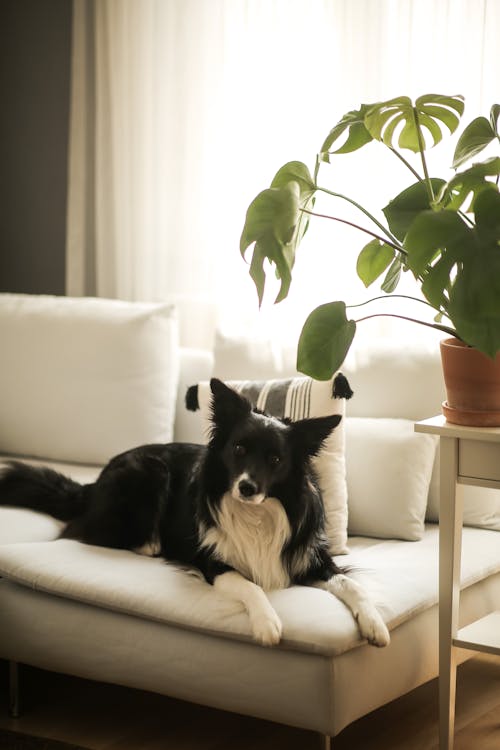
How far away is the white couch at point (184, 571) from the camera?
2.31 metres

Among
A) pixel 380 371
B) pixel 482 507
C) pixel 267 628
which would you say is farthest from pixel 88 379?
pixel 267 628

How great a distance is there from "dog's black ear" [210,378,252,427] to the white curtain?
1166mm

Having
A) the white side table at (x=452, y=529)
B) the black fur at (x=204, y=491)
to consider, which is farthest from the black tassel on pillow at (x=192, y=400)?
the white side table at (x=452, y=529)

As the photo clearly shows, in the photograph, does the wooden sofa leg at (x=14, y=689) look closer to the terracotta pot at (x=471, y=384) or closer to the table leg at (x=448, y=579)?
the table leg at (x=448, y=579)

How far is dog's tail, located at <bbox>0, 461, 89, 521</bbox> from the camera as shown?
3.00m

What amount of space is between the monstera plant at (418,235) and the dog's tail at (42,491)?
3.41ft

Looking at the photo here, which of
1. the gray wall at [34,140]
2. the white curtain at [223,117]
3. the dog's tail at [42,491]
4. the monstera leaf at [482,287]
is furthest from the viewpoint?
the gray wall at [34,140]

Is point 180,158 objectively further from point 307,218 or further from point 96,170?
point 307,218

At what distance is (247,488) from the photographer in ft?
7.79

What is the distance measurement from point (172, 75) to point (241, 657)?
2377mm

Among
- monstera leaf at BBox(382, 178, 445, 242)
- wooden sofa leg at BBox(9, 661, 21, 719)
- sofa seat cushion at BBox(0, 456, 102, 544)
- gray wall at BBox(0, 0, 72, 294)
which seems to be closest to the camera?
monstera leaf at BBox(382, 178, 445, 242)

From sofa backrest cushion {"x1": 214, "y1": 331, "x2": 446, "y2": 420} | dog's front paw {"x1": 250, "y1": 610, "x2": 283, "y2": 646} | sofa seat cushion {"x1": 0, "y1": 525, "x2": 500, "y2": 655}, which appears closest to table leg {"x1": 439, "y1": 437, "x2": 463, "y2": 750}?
sofa seat cushion {"x1": 0, "y1": 525, "x2": 500, "y2": 655}

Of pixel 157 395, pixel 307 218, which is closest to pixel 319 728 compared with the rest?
pixel 307 218

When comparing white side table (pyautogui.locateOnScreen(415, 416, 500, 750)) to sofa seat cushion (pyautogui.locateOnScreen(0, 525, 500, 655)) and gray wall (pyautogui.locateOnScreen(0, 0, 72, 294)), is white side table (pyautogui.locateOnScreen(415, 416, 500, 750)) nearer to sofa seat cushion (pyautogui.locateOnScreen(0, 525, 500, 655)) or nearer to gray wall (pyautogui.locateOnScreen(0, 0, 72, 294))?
sofa seat cushion (pyautogui.locateOnScreen(0, 525, 500, 655))
